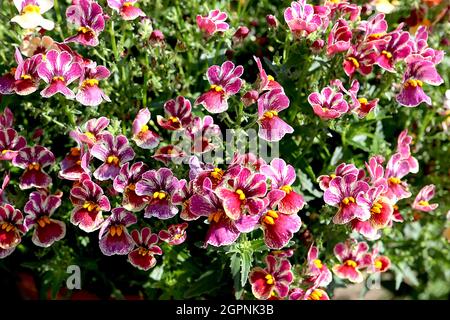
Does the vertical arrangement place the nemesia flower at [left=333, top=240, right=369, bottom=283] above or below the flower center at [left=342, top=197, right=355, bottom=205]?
below

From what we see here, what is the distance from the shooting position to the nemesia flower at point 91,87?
1771 millimetres

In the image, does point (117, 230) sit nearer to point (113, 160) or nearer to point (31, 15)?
point (113, 160)

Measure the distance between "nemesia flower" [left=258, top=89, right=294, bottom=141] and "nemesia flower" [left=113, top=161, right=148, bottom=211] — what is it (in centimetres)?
35

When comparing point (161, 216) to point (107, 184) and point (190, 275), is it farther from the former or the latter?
point (190, 275)

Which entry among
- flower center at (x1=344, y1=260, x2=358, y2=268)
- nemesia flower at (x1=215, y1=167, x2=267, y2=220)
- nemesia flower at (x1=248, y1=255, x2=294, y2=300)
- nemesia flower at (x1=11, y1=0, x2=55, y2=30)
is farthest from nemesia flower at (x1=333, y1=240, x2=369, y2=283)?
nemesia flower at (x1=11, y1=0, x2=55, y2=30)

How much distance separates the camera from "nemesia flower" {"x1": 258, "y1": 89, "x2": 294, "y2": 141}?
5.65 feet

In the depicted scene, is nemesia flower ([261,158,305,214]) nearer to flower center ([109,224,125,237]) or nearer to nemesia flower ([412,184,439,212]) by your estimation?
flower center ([109,224,125,237])

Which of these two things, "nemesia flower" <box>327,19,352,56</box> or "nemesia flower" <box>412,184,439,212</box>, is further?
"nemesia flower" <box>412,184,439,212</box>

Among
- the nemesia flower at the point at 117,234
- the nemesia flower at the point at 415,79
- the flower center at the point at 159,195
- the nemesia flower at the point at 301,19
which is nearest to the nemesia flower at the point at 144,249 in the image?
the nemesia flower at the point at 117,234

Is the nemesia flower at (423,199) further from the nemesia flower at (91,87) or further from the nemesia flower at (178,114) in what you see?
the nemesia flower at (91,87)

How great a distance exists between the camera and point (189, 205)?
1650 millimetres

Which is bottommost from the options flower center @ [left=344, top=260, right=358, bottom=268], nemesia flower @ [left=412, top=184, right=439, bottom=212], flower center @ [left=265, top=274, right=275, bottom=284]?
flower center @ [left=265, top=274, right=275, bottom=284]
